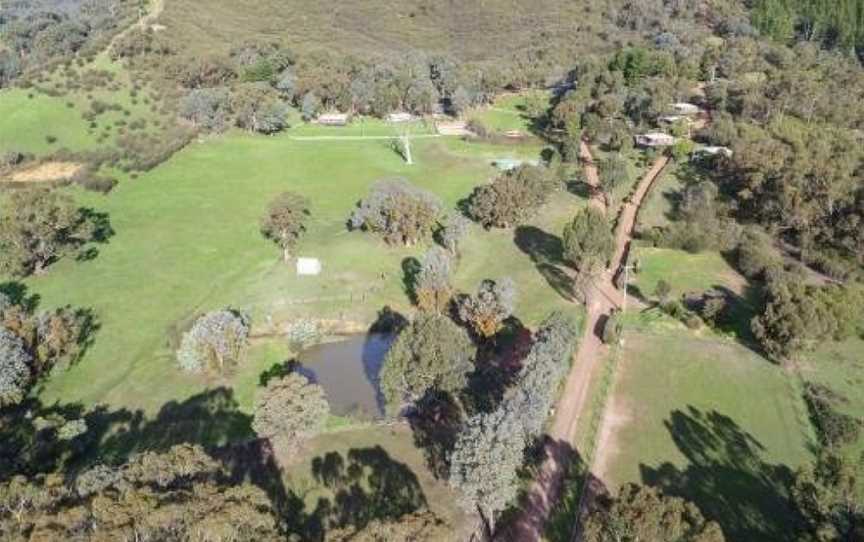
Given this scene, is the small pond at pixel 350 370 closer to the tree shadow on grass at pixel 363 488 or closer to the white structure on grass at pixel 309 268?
the tree shadow on grass at pixel 363 488

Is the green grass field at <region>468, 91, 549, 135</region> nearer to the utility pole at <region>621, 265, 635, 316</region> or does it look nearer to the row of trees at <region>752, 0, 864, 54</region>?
the row of trees at <region>752, 0, 864, 54</region>

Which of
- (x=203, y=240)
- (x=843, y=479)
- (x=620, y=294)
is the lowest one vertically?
(x=203, y=240)

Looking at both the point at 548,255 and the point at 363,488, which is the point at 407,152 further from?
the point at 363,488

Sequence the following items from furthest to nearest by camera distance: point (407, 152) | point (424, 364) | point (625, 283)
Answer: point (407, 152)
point (625, 283)
point (424, 364)

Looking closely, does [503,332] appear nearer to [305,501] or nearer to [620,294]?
[620,294]

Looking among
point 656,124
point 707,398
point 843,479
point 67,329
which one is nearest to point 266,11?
point 656,124

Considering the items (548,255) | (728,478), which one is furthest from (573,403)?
(548,255)

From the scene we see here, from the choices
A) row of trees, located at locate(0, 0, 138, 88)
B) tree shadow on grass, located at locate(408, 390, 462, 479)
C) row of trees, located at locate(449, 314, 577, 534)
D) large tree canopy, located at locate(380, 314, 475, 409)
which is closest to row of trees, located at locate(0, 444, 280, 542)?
row of trees, located at locate(449, 314, 577, 534)
